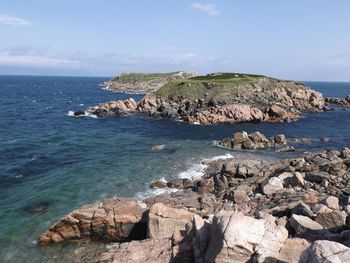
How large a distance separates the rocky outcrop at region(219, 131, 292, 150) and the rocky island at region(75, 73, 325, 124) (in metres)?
→ 21.0

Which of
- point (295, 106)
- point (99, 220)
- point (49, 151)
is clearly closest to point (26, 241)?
point (99, 220)

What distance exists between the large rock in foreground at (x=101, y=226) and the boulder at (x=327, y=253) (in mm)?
14202

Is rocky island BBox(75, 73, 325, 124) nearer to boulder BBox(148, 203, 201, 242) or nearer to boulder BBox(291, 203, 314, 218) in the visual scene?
boulder BBox(291, 203, 314, 218)

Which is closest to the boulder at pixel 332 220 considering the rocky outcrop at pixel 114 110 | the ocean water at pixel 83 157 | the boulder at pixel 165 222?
the boulder at pixel 165 222

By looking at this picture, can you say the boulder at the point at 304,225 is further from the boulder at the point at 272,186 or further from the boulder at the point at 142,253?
the boulder at the point at 272,186

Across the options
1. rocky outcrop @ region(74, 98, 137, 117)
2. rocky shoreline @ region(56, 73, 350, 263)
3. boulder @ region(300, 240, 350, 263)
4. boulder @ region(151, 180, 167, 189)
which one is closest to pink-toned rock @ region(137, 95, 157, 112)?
rocky outcrop @ region(74, 98, 137, 117)

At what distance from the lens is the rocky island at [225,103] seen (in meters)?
83.0

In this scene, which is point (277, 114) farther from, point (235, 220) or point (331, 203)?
point (235, 220)

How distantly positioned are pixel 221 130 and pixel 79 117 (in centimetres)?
3406

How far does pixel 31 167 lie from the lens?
150ft

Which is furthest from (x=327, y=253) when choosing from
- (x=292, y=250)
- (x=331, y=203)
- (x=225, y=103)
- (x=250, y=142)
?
(x=225, y=103)

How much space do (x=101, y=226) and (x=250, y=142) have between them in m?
34.7

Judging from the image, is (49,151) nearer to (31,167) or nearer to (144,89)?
(31,167)

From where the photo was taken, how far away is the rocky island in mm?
83000
